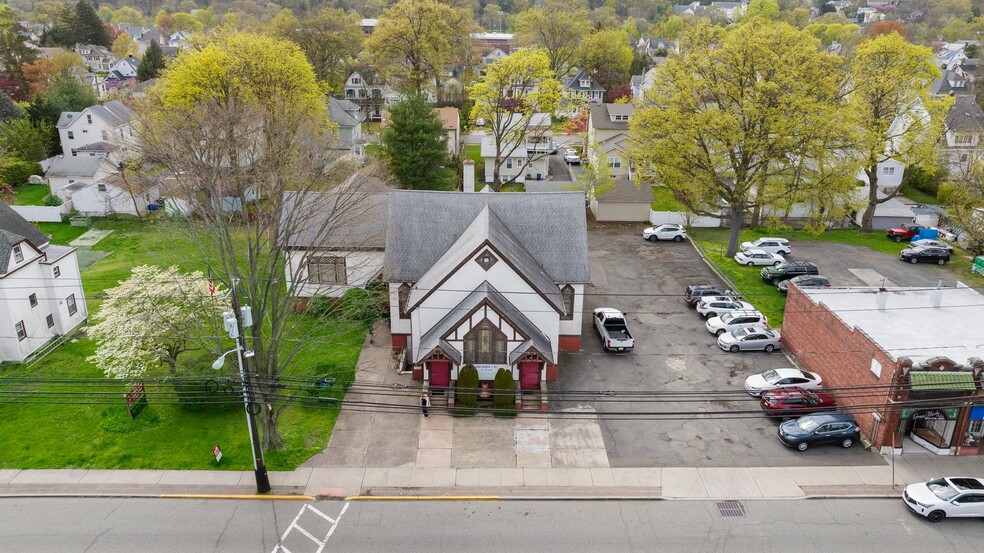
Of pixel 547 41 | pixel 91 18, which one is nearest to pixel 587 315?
pixel 547 41

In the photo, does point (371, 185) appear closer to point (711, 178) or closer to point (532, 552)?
point (711, 178)

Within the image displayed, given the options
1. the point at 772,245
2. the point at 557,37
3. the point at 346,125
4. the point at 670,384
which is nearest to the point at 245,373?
the point at 670,384

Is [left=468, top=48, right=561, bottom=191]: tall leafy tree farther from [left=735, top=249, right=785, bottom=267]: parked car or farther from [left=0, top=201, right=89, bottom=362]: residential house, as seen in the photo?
[left=0, top=201, right=89, bottom=362]: residential house

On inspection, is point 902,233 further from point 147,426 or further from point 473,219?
point 147,426

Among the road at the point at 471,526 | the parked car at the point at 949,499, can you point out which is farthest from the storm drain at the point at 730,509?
the parked car at the point at 949,499

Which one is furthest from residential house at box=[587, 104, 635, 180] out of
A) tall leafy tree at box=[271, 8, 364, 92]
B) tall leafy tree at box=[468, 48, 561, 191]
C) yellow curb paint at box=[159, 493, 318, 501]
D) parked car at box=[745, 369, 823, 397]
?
yellow curb paint at box=[159, 493, 318, 501]
